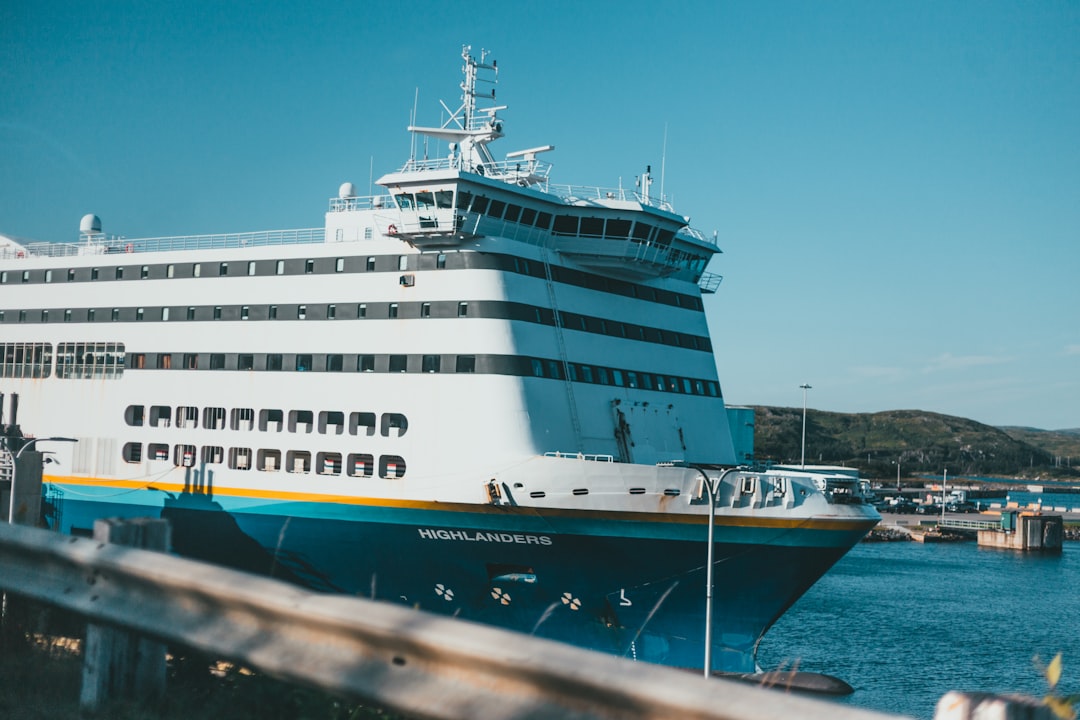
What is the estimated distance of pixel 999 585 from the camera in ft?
216

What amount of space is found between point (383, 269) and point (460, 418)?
5257mm

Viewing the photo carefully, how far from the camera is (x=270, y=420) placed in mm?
29844

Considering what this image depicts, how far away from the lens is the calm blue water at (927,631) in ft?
115

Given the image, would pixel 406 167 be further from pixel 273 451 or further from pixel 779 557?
pixel 779 557

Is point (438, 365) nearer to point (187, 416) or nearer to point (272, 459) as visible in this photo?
point (272, 459)

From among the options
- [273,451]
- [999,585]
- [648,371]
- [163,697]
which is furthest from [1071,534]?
[163,697]

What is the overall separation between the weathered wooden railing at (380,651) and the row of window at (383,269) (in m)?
22.9

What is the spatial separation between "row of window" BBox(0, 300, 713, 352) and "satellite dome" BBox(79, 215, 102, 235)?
4.09 metres

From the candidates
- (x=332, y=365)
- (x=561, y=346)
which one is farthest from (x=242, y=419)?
(x=561, y=346)

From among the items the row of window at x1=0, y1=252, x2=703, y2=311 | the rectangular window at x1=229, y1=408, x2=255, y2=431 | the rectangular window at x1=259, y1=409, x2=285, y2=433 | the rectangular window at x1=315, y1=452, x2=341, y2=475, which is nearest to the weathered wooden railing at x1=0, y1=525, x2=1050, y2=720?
the row of window at x1=0, y1=252, x2=703, y2=311

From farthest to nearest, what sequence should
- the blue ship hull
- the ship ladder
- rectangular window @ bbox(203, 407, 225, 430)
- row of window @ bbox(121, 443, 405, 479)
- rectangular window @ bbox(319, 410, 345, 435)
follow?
1. rectangular window @ bbox(203, 407, 225, 430)
2. rectangular window @ bbox(319, 410, 345, 435)
3. row of window @ bbox(121, 443, 405, 479)
4. the ship ladder
5. the blue ship hull

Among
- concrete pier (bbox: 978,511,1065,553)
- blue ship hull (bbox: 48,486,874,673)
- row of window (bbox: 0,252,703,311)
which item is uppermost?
row of window (bbox: 0,252,703,311)

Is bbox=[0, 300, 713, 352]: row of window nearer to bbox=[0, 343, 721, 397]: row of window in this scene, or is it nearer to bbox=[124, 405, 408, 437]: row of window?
bbox=[0, 343, 721, 397]: row of window

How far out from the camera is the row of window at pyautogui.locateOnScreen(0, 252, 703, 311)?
92.4ft
